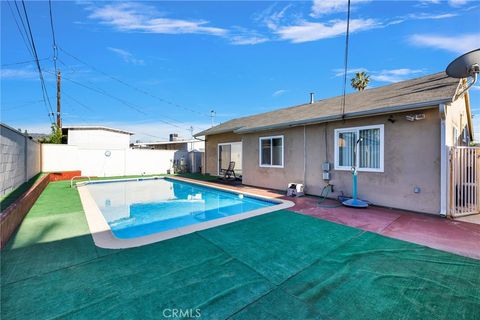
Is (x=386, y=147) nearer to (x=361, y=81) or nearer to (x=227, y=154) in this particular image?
(x=227, y=154)

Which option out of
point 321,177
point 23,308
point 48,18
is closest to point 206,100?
point 48,18

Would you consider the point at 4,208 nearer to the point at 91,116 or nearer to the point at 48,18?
the point at 48,18

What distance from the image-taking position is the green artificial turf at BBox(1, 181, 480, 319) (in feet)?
7.01

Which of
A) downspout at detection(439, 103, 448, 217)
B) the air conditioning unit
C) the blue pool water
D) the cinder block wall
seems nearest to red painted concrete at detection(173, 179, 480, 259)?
downspout at detection(439, 103, 448, 217)

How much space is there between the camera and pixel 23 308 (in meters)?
2.12

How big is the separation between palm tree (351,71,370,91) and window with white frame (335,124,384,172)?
19.5 metres

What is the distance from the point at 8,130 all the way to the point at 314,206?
892 centimetres

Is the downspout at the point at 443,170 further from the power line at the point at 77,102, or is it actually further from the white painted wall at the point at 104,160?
the power line at the point at 77,102

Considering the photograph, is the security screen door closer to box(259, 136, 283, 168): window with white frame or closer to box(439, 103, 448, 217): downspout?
box(259, 136, 283, 168): window with white frame

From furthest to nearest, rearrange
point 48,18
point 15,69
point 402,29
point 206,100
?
point 206,100, point 15,69, point 48,18, point 402,29

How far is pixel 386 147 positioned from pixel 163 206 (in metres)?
7.45

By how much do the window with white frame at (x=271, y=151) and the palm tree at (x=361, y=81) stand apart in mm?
18542

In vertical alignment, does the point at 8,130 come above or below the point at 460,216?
above

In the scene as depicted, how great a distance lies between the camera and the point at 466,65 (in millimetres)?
4664
